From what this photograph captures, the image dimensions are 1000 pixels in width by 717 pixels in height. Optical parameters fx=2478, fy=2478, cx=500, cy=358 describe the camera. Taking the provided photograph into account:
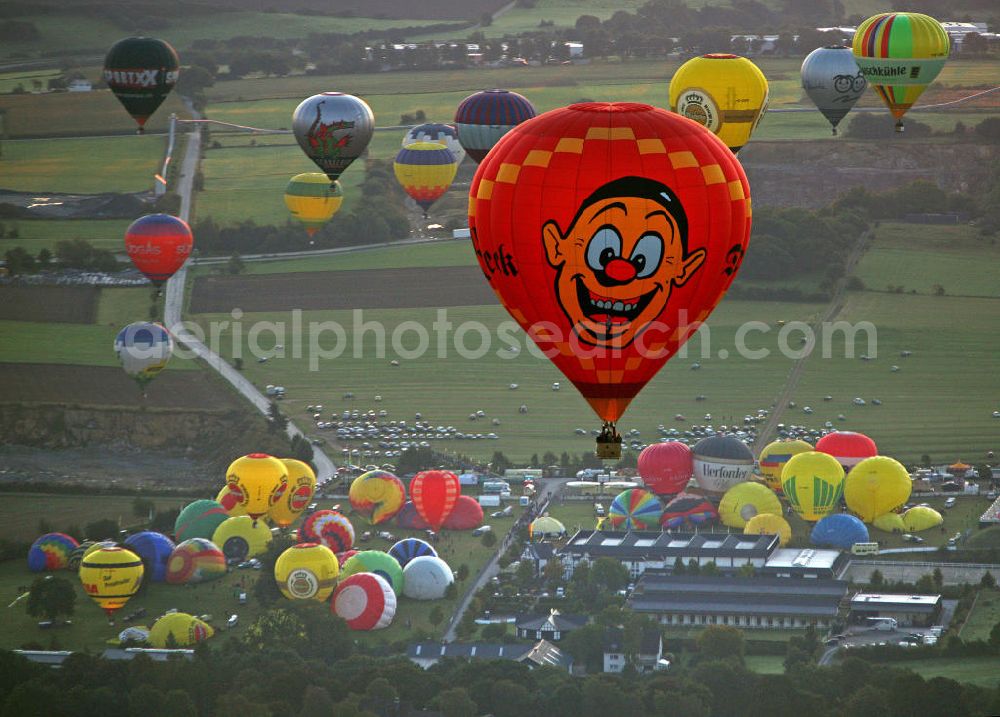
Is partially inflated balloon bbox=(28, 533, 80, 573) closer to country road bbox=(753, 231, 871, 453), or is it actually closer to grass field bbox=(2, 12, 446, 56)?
country road bbox=(753, 231, 871, 453)

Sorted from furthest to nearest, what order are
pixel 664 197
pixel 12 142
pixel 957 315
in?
1. pixel 12 142
2. pixel 957 315
3. pixel 664 197

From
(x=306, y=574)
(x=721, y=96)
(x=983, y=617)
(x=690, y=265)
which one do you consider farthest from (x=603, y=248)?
(x=306, y=574)

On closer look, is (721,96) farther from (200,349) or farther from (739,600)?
(200,349)

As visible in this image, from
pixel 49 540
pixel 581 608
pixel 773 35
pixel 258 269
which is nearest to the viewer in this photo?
pixel 581 608

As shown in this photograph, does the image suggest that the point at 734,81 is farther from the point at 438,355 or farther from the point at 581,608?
the point at 438,355

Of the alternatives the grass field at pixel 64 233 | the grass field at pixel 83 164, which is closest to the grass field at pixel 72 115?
the grass field at pixel 83 164

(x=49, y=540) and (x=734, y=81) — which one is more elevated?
(x=734, y=81)

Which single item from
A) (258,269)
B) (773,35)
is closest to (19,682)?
(258,269)

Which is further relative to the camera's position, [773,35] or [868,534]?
[773,35]
